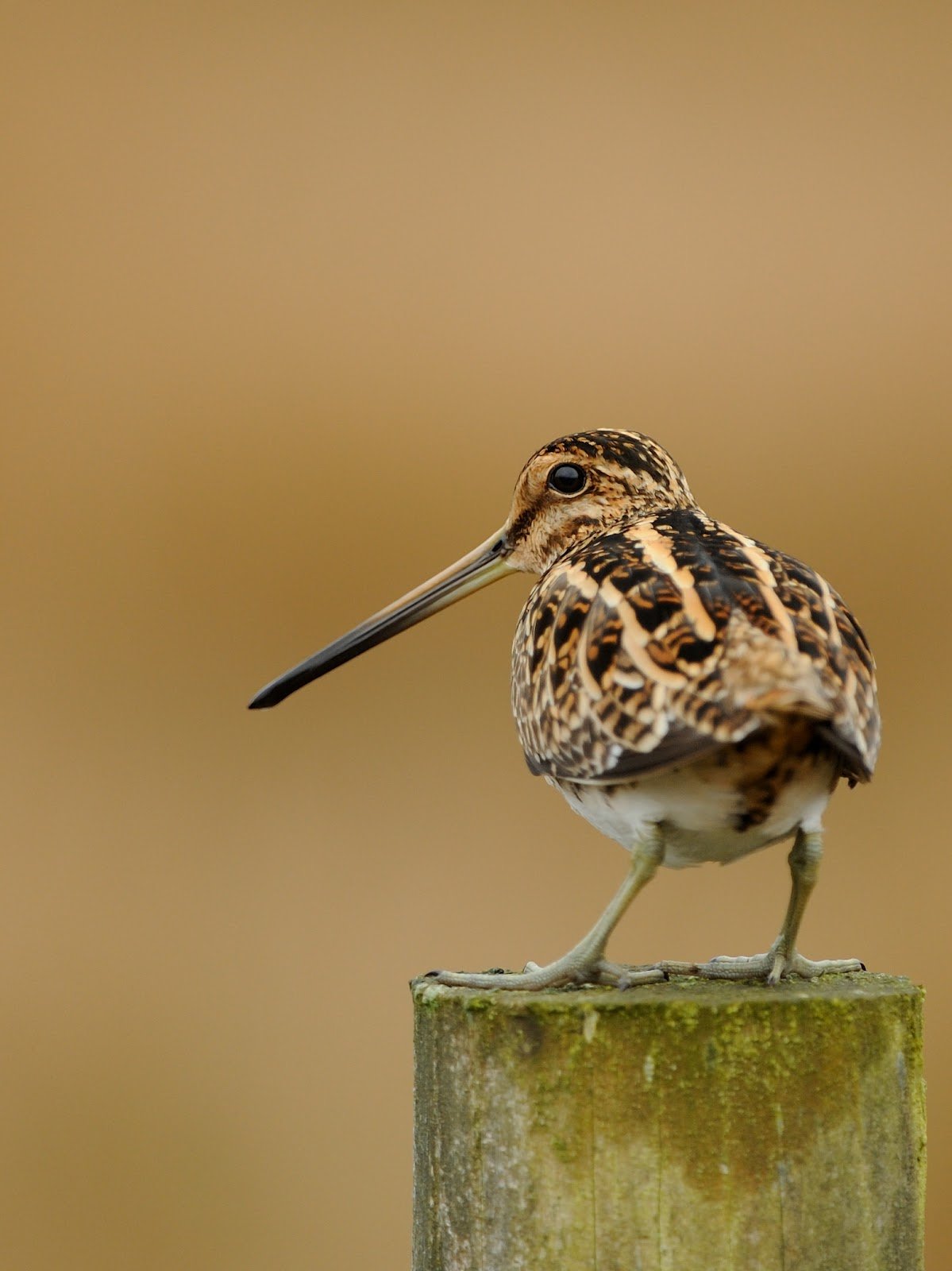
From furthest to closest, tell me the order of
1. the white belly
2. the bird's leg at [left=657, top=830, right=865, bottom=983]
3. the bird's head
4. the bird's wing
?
1. the bird's head
2. the bird's leg at [left=657, top=830, right=865, bottom=983]
3. the white belly
4. the bird's wing

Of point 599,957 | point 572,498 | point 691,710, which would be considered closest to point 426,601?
point 572,498

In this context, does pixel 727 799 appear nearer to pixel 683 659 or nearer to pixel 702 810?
pixel 702 810

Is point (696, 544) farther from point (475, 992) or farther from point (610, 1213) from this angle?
point (610, 1213)

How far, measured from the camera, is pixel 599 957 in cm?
226

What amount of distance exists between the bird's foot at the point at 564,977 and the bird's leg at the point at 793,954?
10 centimetres

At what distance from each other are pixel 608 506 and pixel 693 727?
1047mm

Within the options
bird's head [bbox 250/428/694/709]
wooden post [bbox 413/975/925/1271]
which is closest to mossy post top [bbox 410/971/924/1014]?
wooden post [bbox 413/975/925/1271]

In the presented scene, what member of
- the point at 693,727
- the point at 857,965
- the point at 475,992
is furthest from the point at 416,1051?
the point at 857,965

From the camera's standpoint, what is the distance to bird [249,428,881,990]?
2055 millimetres

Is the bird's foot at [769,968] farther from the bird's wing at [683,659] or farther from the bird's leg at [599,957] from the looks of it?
the bird's wing at [683,659]

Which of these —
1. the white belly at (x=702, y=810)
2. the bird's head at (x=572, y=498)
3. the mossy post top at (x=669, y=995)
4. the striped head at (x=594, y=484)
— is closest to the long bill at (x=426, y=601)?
the bird's head at (x=572, y=498)

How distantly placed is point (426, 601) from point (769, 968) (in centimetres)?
112

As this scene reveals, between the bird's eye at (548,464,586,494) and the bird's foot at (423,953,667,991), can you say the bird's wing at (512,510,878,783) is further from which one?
the bird's eye at (548,464,586,494)

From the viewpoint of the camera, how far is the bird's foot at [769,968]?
2303 millimetres
